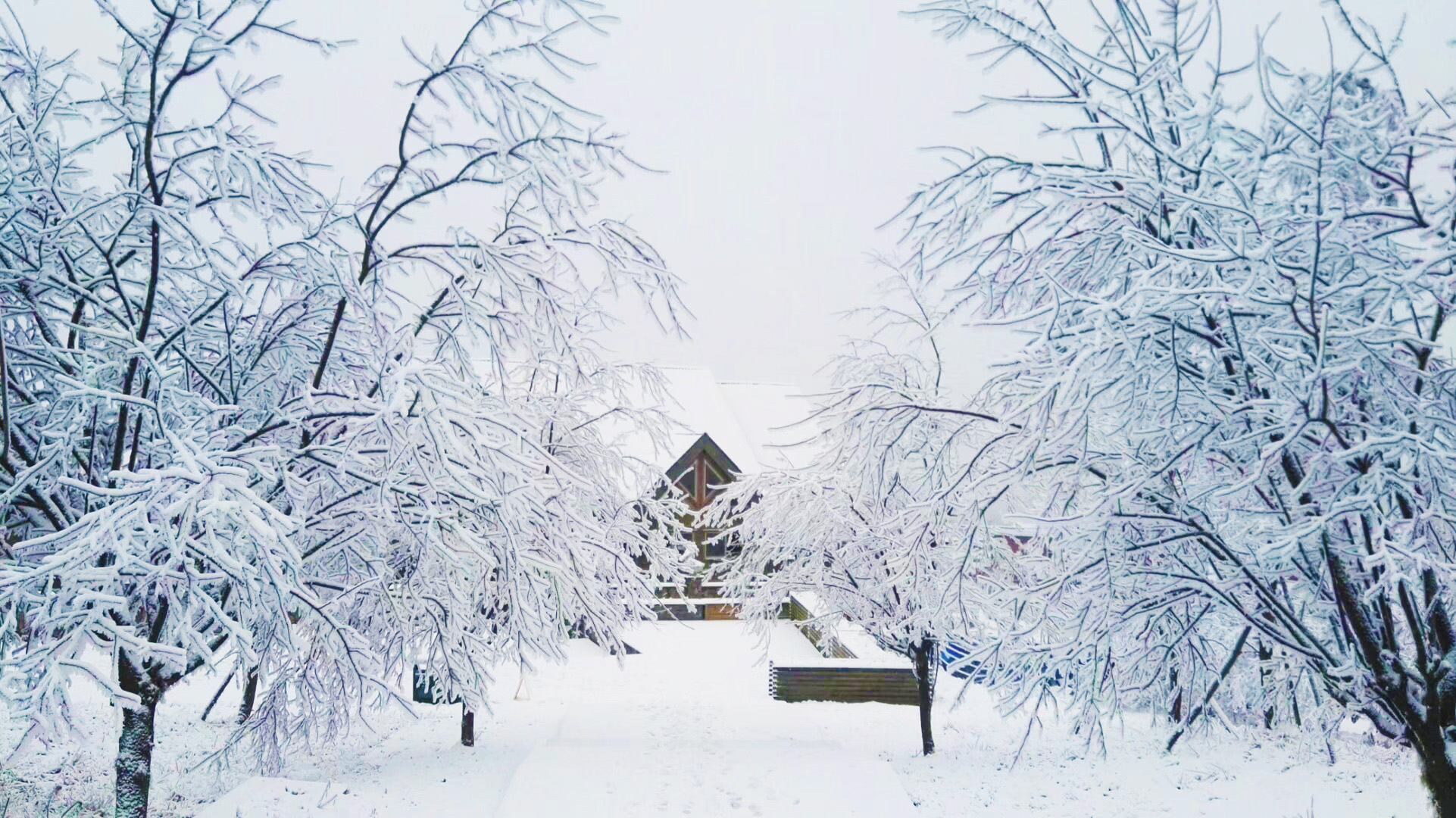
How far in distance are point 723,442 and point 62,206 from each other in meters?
22.5

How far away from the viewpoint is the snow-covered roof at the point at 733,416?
25.0 metres

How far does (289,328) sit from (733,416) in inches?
950

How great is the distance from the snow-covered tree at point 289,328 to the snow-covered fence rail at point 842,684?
Answer: 34.2ft

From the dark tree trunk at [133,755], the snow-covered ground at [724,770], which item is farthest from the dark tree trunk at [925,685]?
the dark tree trunk at [133,755]

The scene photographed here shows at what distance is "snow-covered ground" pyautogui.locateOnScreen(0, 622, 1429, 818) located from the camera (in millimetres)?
7336

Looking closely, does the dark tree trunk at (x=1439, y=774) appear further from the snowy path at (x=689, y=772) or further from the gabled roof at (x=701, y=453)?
the gabled roof at (x=701, y=453)

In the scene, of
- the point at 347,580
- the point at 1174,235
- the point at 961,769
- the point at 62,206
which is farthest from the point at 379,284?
the point at 961,769

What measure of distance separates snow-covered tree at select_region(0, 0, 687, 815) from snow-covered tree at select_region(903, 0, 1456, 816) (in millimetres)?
2384

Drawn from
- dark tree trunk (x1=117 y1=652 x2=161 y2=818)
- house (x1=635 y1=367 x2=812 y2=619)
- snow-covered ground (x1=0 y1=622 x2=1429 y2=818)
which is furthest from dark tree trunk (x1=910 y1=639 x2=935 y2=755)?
dark tree trunk (x1=117 y1=652 x2=161 y2=818)

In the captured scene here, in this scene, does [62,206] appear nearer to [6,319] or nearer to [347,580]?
[6,319]

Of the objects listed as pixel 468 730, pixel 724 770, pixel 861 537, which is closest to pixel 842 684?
pixel 861 537

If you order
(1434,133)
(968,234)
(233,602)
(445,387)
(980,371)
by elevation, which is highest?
(1434,133)

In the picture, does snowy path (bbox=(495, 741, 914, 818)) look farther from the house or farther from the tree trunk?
the house

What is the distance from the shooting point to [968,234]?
4727mm
